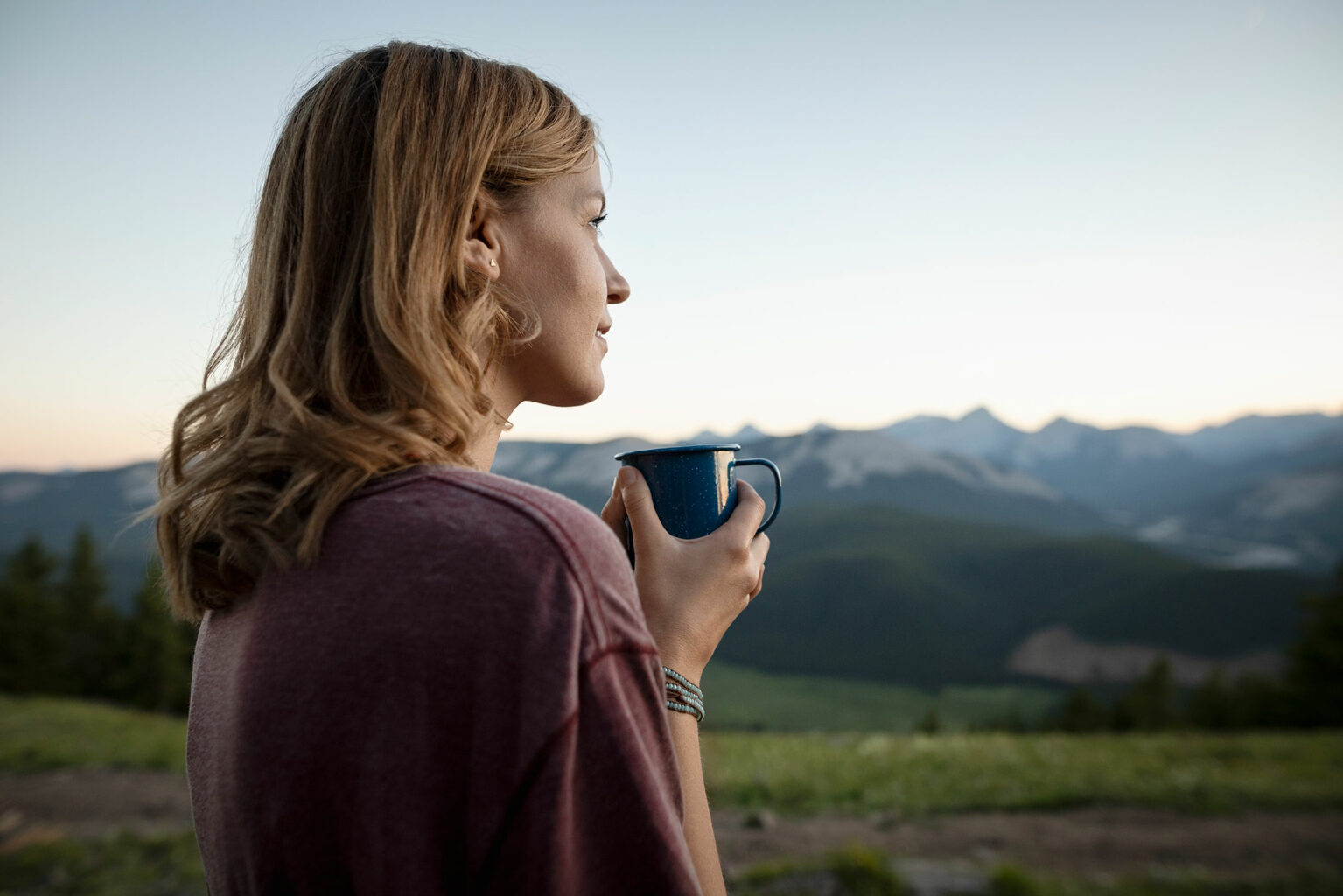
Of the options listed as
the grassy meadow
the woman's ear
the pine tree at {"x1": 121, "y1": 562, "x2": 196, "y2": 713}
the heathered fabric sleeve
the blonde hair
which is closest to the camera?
the heathered fabric sleeve

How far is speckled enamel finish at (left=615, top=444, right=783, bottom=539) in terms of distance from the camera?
4.61 feet

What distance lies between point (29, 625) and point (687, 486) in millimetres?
40268

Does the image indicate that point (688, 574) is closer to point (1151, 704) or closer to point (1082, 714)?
point (1082, 714)

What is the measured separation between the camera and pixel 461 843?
80 centimetres

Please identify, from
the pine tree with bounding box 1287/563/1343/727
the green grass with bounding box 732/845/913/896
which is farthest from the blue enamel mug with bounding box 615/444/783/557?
the pine tree with bounding box 1287/563/1343/727

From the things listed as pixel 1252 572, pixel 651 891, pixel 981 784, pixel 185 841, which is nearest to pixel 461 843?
pixel 651 891

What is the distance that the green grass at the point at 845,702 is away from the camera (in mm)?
34594

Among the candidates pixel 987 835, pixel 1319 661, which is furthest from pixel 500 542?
pixel 1319 661

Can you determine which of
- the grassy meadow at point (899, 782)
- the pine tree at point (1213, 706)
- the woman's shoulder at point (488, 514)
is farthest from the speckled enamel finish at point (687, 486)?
the pine tree at point (1213, 706)

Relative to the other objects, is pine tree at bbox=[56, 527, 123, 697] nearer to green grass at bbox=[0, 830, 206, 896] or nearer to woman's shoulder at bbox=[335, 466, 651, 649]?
green grass at bbox=[0, 830, 206, 896]

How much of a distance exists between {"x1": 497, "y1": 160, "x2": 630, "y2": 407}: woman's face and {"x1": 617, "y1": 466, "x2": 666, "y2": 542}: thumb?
204 mm

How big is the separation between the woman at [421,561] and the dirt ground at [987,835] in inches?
200

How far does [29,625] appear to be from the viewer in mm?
32094

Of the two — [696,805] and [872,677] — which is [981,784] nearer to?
[696,805]
